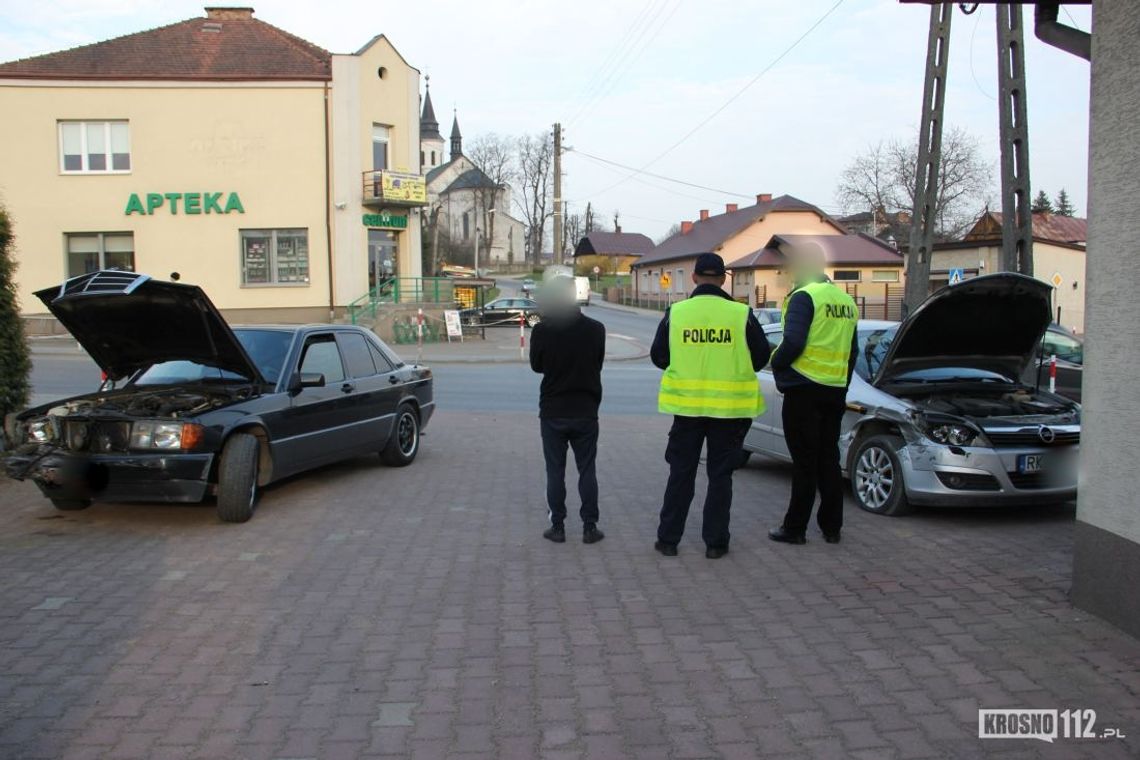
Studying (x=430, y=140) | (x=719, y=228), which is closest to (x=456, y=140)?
(x=430, y=140)

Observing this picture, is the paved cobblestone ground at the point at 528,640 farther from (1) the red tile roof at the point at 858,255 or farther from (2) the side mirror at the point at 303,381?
(1) the red tile roof at the point at 858,255

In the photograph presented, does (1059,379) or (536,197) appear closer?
(1059,379)

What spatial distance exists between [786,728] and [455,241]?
106639mm

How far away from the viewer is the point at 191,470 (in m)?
6.12

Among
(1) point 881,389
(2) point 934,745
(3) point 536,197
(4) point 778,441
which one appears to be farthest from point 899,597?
(3) point 536,197

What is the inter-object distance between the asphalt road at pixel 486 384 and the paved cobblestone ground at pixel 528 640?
305 inches

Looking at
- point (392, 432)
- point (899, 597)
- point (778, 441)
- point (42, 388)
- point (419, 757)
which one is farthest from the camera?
point (42, 388)

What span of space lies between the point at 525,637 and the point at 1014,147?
10274 mm

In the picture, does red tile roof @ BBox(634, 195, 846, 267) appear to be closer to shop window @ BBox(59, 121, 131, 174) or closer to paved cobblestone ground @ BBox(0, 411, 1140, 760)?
shop window @ BBox(59, 121, 131, 174)

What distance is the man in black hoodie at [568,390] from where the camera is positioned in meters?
5.90

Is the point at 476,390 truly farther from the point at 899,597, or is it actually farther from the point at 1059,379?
the point at 899,597

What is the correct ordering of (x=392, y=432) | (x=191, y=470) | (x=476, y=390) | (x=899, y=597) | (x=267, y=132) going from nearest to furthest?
(x=899, y=597) → (x=191, y=470) → (x=392, y=432) → (x=476, y=390) → (x=267, y=132)

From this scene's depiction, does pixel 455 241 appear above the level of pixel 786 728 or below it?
above

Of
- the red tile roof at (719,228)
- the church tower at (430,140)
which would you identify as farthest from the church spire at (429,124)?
the red tile roof at (719,228)
